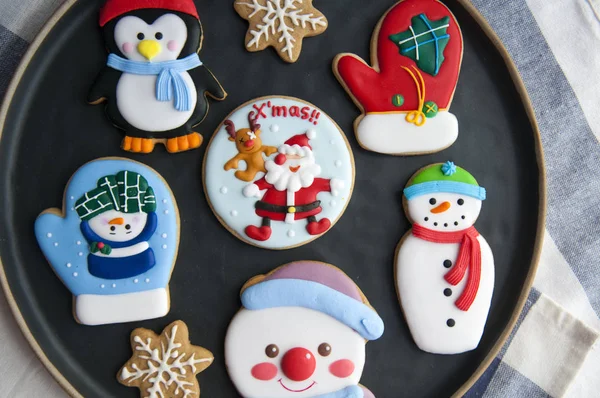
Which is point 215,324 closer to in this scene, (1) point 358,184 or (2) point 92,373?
(2) point 92,373

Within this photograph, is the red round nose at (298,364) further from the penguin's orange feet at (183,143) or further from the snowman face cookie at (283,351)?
the penguin's orange feet at (183,143)

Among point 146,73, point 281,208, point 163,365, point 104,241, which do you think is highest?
point 146,73

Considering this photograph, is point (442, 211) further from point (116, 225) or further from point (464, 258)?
point (116, 225)

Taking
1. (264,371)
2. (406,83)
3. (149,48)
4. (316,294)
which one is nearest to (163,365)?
(264,371)

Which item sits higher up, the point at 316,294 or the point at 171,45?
the point at 171,45

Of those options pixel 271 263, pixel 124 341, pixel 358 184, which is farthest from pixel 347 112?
pixel 124 341

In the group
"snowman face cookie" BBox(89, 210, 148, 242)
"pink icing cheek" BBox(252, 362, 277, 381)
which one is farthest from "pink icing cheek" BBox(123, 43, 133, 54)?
"pink icing cheek" BBox(252, 362, 277, 381)

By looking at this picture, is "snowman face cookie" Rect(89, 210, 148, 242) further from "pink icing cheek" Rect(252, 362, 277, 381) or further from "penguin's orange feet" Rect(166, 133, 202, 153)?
"pink icing cheek" Rect(252, 362, 277, 381)
